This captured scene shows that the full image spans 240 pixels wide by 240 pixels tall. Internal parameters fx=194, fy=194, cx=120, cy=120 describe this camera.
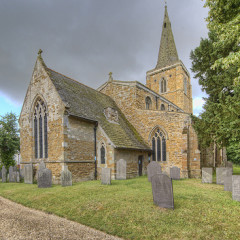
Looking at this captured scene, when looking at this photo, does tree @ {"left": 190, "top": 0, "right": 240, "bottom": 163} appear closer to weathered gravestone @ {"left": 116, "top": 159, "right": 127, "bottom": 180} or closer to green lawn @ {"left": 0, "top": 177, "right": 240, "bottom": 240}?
green lawn @ {"left": 0, "top": 177, "right": 240, "bottom": 240}

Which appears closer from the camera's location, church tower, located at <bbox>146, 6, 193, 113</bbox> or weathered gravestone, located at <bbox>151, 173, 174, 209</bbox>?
weathered gravestone, located at <bbox>151, 173, 174, 209</bbox>

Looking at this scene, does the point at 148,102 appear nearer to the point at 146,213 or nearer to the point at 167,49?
the point at 146,213

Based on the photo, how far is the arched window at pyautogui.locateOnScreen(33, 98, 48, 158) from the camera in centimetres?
1499

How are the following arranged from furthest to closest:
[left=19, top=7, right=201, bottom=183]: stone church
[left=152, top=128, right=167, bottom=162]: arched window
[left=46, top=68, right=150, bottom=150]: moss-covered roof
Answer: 1. [left=152, top=128, right=167, bottom=162]: arched window
2. [left=46, top=68, right=150, bottom=150]: moss-covered roof
3. [left=19, top=7, right=201, bottom=183]: stone church

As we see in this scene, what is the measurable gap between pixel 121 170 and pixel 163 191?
7385mm

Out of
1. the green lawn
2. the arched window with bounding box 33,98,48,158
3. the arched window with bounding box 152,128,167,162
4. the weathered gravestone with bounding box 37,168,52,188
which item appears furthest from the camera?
the arched window with bounding box 152,128,167,162

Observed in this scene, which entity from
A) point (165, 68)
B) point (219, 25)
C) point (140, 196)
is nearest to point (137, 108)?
point (219, 25)

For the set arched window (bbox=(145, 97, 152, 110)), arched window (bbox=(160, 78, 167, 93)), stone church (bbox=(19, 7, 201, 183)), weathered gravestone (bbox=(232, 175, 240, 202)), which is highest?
arched window (bbox=(160, 78, 167, 93))

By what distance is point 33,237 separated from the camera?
5.23 metres

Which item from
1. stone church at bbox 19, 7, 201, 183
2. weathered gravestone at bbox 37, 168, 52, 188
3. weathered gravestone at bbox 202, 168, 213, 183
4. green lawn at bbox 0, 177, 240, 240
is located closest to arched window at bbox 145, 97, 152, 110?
stone church at bbox 19, 7, 201, 183

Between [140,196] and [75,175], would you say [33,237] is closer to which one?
[140,196]

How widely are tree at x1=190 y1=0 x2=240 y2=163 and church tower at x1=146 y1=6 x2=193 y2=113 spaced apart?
1885 centimetres

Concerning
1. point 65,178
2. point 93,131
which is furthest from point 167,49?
point 65,178

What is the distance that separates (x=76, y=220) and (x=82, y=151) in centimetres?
844
